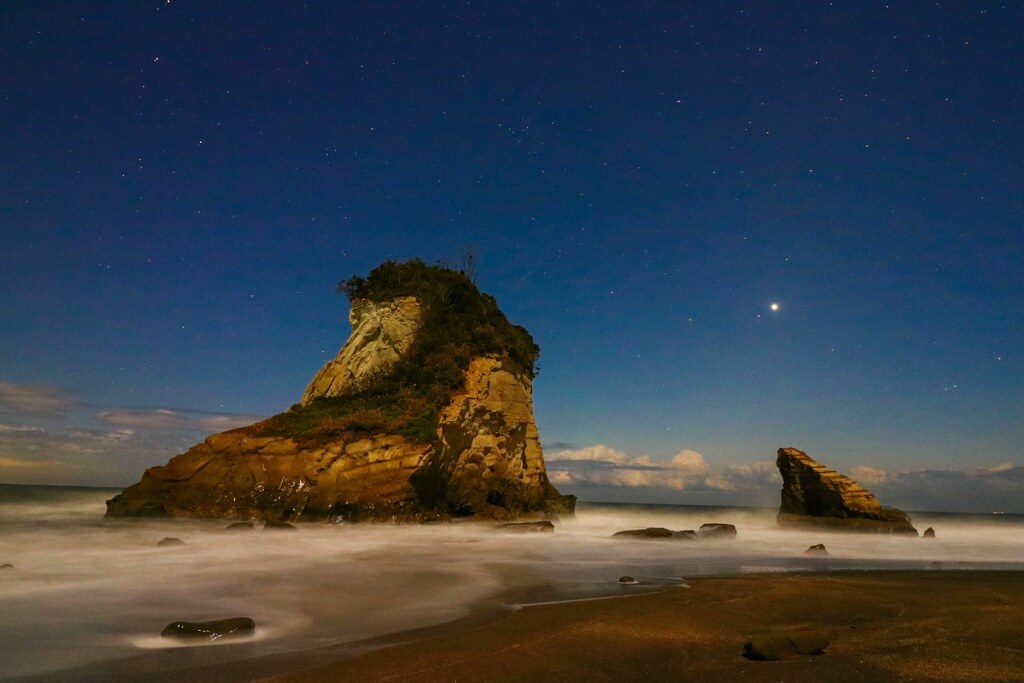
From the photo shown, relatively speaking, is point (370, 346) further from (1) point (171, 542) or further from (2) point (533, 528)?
(1) point (171, 542)

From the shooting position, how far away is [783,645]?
13.8 ft

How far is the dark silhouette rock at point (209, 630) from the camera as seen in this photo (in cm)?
522

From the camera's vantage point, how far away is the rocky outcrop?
26.2 m

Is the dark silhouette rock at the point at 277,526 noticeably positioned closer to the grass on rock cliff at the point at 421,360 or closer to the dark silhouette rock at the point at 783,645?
the grass on rock cliff at the point at 421,360

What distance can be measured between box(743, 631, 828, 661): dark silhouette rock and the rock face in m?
22.2

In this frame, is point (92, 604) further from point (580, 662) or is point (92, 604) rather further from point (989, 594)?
point (989, 594)

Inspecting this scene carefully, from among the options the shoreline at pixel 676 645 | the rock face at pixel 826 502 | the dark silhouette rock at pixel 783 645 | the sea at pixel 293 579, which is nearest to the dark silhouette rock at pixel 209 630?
the sea at pixel 293 579

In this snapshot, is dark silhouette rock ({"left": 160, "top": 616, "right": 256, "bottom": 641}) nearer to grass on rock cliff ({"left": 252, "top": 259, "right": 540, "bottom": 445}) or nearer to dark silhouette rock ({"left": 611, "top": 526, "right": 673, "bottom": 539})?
dark silhouette rock ({"left": 611, "top": 526, "right": 673, "bottom": 539})

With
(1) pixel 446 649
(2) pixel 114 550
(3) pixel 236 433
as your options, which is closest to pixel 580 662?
(1) pixel 446 649

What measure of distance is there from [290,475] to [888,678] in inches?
762

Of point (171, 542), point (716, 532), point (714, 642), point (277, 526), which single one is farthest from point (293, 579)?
point (716, 532)

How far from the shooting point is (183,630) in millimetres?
5262

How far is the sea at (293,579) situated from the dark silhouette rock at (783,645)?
3138mm

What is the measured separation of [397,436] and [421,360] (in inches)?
215
